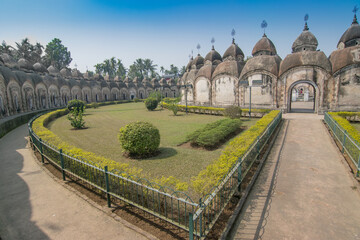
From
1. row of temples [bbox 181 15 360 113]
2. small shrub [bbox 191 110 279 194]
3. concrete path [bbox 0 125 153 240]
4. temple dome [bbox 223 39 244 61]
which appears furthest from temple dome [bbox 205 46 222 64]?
concrete path [bbox 0 125 153 240]

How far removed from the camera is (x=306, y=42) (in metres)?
22.0

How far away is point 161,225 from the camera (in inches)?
185

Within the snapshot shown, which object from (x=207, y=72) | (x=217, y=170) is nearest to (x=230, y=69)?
(x=207, y=72)

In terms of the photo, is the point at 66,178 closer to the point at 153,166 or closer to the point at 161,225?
the point at 153,166

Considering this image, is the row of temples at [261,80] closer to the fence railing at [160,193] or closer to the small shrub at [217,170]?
the small shrub at [217,170]

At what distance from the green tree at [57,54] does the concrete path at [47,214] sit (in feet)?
207

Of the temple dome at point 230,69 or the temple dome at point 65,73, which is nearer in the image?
the temple dome at point 230,69

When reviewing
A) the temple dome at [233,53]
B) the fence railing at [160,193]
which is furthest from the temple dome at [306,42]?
the fence railing at [160,193]

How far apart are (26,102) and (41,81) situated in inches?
240

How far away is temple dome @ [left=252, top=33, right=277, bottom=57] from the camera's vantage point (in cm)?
2605

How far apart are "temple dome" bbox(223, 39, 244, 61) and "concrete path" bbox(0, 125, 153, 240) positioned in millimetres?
29219

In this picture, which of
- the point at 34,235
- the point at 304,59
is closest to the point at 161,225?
the point at 34,235

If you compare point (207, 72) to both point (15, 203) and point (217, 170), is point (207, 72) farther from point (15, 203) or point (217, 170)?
point (15, 203)

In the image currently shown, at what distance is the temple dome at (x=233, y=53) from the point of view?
3080cm
